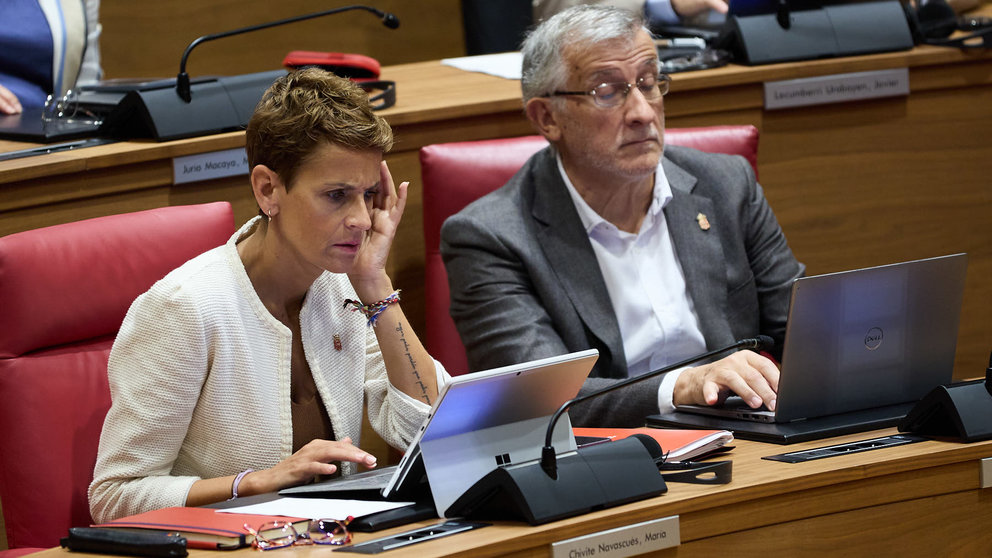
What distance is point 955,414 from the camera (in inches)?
62.7

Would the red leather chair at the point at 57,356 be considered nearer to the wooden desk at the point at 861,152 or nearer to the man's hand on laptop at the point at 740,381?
the wooden desk at the point at 861,152

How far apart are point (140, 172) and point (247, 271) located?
2.29 ft

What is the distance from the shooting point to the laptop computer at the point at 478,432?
56.2 inches

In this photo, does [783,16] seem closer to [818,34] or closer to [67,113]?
[818,34]

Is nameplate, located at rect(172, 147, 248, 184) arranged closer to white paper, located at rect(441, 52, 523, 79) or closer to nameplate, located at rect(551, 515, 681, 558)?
white paper, located at rect(441, 52, 523, 79)

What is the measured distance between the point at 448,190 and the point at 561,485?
1.14 meters

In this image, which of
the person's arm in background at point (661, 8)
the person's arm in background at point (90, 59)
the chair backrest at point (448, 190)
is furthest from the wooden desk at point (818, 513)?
the person's arm in background at point (90, 59)

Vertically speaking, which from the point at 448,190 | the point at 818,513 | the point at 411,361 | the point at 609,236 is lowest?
the point at 818,513

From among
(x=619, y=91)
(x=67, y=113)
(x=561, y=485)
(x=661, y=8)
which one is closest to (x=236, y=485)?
(x=561, y=485)

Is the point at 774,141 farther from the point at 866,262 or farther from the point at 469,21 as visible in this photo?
the point at 469,21

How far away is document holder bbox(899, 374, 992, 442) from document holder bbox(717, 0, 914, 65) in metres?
1.35

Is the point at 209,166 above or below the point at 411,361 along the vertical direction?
above

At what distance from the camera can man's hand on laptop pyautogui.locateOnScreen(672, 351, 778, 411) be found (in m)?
1.79

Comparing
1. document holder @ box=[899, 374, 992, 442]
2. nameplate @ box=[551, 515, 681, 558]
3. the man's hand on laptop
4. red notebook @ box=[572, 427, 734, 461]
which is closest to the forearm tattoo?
red notebook @ box=[572, 427, 734, 461]
